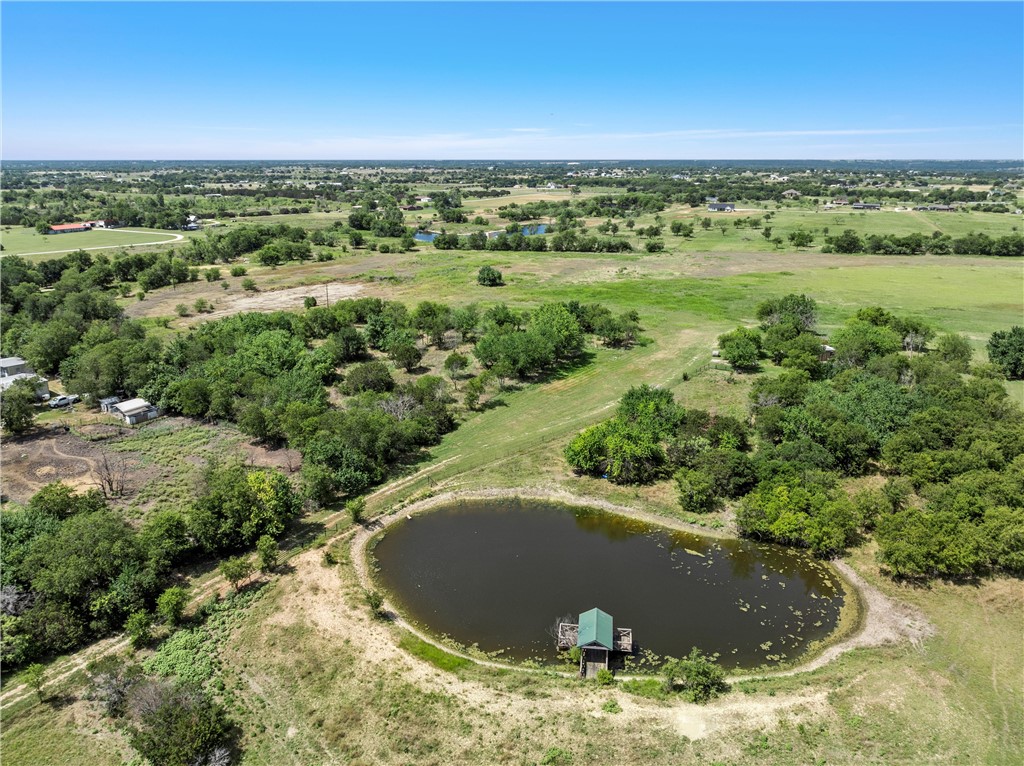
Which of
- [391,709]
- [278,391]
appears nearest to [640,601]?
[391,709]

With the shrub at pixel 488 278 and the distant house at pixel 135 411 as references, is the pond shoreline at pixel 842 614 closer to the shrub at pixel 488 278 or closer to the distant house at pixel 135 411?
the distant house at pixel 135 411

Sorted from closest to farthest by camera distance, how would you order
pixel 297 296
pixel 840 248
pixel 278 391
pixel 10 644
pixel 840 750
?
pixel 840 750, pixel 10 644, pixel 278 391, pixel 297 296, pixel 840 248

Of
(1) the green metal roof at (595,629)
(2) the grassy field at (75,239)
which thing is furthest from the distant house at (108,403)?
(2) the grassy field at (75,239)

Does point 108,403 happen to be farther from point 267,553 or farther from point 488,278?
point 488,278

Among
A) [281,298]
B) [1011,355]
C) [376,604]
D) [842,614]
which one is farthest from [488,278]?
[842,614]

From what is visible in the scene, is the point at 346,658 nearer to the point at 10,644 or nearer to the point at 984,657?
the point at 10,644

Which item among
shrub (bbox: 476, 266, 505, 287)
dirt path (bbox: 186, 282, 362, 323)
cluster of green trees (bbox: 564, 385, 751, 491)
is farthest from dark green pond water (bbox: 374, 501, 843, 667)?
shrub (bbox: 476, 266, 505, 287)

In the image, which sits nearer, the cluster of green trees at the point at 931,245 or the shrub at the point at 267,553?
the shrub at the point at 267,553
